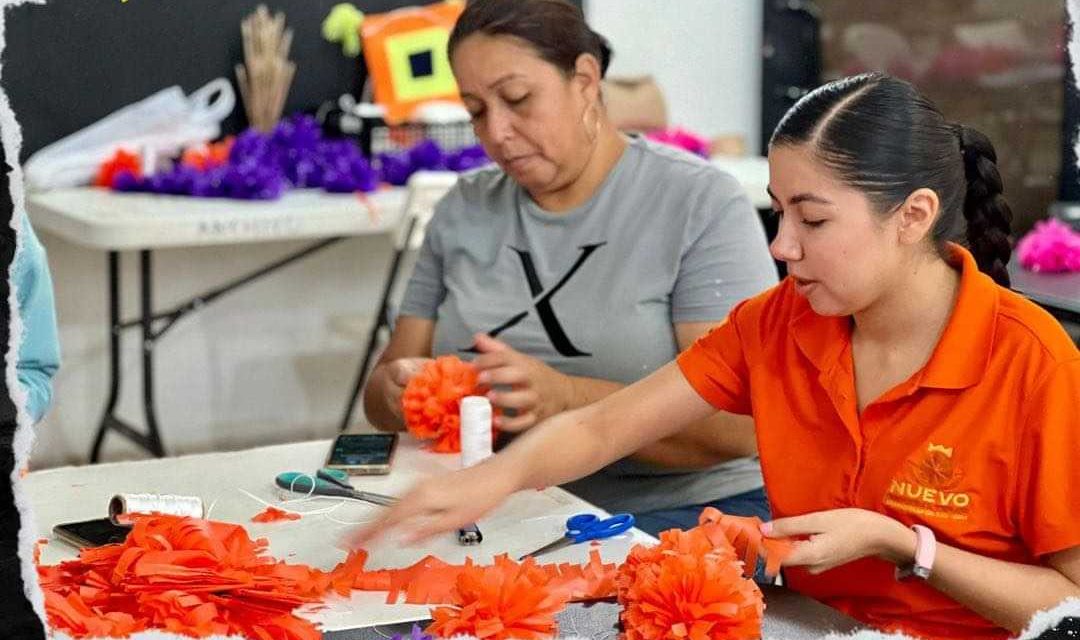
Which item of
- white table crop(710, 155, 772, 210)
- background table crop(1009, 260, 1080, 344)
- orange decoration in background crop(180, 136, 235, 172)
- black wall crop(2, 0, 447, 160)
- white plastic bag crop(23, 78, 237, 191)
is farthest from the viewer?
orange decoration in background crop(180, 136, 235, 172)

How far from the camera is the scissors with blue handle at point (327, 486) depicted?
1681 mm

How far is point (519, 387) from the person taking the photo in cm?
188

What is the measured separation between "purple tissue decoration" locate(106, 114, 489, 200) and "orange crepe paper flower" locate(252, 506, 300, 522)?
2.01 meters

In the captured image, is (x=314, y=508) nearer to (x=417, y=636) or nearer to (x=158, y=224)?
(x=417, y=636)

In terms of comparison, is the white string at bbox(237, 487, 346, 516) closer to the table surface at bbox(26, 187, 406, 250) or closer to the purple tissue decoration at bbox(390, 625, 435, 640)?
the purple tissue decoration at bbox(390, 625, 435, 640)

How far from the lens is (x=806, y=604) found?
4.58ft

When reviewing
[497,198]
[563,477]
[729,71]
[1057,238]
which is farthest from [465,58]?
[729,71]

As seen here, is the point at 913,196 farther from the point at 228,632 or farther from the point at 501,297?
the point at 501,297

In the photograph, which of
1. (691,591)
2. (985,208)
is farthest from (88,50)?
(985,208)

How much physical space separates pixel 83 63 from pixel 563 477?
68 centimetres

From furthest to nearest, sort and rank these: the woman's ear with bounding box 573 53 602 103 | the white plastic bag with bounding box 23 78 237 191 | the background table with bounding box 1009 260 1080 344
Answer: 1. the white plastic bag with bounding box 23 78 237 191
2. the background table with bounding box 1009 260 1080 344
3. the woman's ear with bounding box 573 53 602 103

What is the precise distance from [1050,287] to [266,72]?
2147 millimetres

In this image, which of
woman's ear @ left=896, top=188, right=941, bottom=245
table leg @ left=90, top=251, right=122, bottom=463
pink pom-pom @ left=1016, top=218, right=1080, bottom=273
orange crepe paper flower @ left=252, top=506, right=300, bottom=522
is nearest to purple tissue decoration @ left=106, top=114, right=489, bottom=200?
table leg @ left=90, top=251, right=122, bottom=463

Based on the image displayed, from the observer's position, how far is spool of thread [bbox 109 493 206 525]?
150 centimetres
